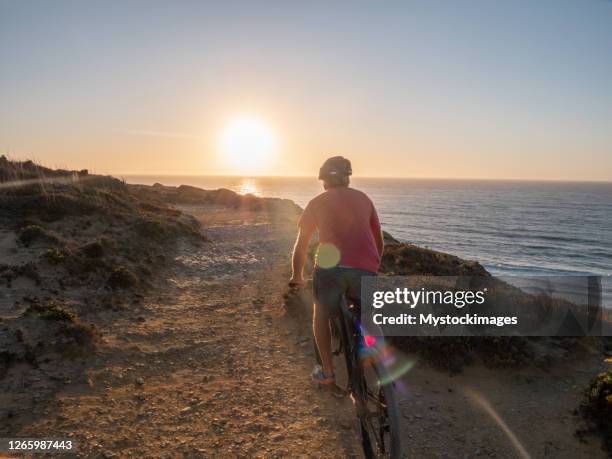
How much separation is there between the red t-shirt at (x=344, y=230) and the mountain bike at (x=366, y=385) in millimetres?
509

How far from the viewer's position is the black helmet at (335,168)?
181 inches

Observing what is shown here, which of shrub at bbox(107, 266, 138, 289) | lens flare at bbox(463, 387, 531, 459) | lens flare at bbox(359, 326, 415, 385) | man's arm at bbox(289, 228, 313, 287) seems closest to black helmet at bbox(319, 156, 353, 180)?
man's arm at bbox(289, 228, 313, 287)

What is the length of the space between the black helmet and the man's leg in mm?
1574

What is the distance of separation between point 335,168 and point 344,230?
2.61ft

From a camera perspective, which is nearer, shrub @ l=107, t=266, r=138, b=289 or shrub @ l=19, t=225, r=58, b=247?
shrub @ l=107, t=266, r=138, b=289

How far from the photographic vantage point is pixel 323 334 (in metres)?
4.67

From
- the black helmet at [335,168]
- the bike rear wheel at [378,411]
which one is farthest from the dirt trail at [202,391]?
the black helmet at [335,168]

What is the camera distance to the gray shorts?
4.28m

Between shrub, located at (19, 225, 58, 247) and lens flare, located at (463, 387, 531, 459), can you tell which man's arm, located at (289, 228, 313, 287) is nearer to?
lens flare, located at (463, 387, 531, 459)

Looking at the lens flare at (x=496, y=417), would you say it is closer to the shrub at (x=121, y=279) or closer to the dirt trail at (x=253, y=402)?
the dirt trail at (x=253, y=402)

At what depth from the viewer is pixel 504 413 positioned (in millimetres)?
5930

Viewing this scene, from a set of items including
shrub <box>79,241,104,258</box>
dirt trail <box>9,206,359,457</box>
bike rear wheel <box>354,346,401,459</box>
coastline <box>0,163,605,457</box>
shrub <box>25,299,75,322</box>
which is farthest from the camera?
shrub <box>79,241,104,258</box>

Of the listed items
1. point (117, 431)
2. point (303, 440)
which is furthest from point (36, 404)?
point (303, 440)

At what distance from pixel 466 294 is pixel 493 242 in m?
42.8
